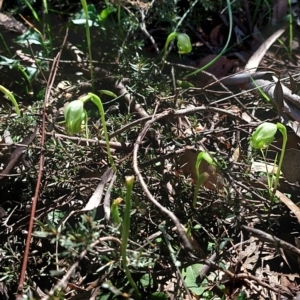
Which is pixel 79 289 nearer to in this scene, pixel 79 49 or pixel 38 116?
pixel 38 116

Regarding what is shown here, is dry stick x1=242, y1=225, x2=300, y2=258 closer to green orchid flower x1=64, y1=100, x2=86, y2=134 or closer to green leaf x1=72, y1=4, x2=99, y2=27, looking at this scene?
green orchid flower x1=64, y1=100, x2=86, y2=134

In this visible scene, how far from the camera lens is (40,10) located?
2.15 metres

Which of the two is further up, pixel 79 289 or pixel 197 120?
pixel 197 120

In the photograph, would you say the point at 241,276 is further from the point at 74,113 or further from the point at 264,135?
the point at 74,113

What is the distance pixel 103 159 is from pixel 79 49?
0.66 metres

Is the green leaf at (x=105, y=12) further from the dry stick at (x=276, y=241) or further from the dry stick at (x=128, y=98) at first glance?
the dry stick at (x=276, y=241)

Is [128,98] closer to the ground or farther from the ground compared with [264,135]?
closer to the ground

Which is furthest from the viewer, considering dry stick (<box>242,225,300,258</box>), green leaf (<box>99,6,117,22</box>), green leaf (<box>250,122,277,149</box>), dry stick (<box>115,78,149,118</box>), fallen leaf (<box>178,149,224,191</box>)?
green leaf (<box>99,6,117,22</box>)

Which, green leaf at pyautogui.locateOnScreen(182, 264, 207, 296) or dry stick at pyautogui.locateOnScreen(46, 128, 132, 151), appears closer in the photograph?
green leaf at pyautogui.locateOnScreen(182, 264, 207, 296)

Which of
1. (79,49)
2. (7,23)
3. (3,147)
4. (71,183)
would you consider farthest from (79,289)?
(7,23)

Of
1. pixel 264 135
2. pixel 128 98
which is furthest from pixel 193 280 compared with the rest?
pixel 128 98

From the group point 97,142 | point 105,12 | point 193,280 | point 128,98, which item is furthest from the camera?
point 105,12

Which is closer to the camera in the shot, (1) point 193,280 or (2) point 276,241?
(2) point 276,241

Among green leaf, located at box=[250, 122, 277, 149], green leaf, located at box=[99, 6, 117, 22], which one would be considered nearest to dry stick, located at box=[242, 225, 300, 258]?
green leaf, located at box=[250, 122, 277, 149]
